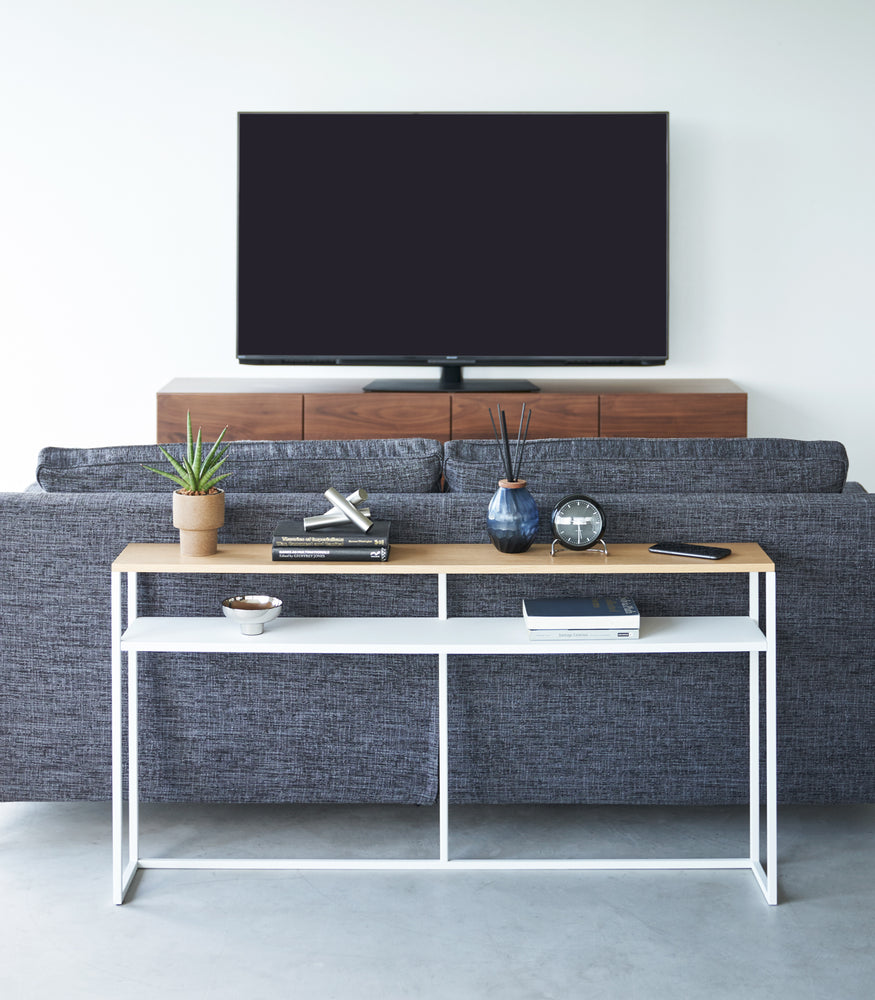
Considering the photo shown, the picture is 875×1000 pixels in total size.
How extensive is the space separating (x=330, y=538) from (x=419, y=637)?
0.26m

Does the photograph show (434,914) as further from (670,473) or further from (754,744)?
(670,473)

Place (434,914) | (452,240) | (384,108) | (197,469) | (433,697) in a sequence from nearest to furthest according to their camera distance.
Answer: (434,914) < (197,469) < (433,697) < (452,240) < (384,108)

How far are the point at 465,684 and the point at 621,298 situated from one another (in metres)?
2.71

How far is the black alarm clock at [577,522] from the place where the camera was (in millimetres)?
2506

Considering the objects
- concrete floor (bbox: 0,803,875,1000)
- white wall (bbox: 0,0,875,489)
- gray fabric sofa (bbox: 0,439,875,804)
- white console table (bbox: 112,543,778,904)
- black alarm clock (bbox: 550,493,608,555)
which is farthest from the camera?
white wall (bbox: 0,0,875,489)

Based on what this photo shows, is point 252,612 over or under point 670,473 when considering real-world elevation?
under

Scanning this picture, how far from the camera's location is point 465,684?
266cm

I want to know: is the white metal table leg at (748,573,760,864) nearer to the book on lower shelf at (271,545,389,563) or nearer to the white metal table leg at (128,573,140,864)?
the book on lower shelf at (271,545,389,563)

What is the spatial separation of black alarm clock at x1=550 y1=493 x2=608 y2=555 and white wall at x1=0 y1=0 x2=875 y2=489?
286 cm

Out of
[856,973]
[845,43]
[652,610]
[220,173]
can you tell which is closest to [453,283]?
[220,173]

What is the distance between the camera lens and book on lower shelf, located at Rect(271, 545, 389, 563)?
243cm

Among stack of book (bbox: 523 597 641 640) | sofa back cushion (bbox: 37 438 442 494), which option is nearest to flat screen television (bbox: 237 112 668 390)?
sofa back cushion (bbox: 37 438 442 494)

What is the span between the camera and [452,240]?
4.99 m

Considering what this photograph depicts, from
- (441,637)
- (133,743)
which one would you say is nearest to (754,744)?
(441,637)
